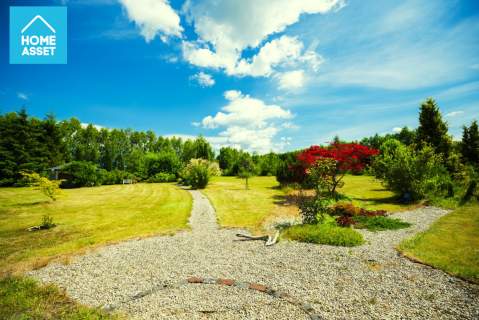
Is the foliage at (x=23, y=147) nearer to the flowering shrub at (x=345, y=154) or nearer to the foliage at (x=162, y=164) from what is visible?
the foliage at (x=162, y=164)

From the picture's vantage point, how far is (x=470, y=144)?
77.0 feet

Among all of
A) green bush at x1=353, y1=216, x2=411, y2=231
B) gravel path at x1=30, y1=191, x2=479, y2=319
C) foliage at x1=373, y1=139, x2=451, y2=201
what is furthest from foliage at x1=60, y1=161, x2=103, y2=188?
foliage at x1=373, y1=139, x2=451, y2=201

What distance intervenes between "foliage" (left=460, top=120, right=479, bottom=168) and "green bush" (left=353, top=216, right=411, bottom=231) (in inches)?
813

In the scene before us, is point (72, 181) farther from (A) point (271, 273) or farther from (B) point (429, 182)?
(B) point (429, 182)

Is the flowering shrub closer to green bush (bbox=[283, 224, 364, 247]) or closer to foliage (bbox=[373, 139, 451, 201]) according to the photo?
foliage (bbox=[373, 139, 451, 201])

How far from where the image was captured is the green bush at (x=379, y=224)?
32.0 ft

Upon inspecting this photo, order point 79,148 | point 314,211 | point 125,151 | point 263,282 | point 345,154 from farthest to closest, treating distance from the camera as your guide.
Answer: point 125,151, point 79,148, point 345,154, point 314,211, point 263,282

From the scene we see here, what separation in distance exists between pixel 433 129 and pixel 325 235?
75.9ft

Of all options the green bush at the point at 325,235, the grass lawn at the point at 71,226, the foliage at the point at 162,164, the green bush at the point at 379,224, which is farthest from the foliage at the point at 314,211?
the foliage at the point at 162,164

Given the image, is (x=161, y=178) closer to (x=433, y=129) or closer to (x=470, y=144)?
(x=433, y=129)

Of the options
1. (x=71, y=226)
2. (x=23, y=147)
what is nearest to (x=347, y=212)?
(x=71, y=226)

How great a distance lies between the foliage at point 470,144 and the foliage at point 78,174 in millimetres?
45820

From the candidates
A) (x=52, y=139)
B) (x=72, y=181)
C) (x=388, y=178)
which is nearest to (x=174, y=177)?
(x=72, y=181)

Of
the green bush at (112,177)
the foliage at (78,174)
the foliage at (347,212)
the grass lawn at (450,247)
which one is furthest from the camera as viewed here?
the green bush at (112,177)
